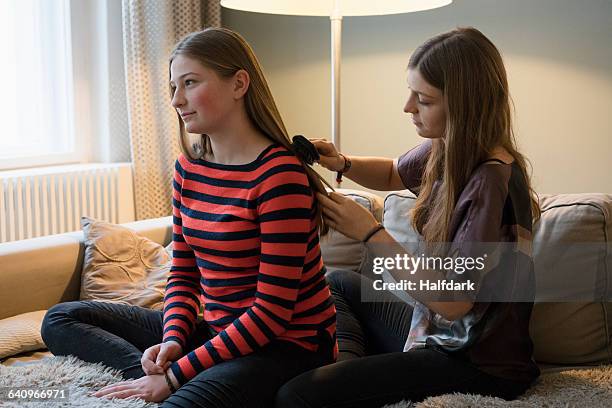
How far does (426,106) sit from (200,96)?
0.40 m

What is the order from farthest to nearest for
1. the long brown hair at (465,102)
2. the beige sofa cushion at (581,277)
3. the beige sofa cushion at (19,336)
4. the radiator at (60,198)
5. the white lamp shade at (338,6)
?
1. the radiator at (60,198)
2. the white lamp shade at (338,6)
3. the beige sofa cushion at (19,336)
4. the beige sofa cushion at (581,277)
5. the long brown hair at (465,102)

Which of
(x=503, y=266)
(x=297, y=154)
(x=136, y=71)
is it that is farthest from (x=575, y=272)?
(x=136, y=71)

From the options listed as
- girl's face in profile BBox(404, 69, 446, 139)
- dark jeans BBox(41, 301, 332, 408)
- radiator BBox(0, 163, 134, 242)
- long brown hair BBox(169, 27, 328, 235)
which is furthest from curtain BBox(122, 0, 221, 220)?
girl's face in profile BBox(404, 69, 446, 139)

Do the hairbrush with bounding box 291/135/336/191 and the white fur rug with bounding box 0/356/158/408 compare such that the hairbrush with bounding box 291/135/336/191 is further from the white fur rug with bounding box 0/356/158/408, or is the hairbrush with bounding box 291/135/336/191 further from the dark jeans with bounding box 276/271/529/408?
the white fur rug with bounding box 0/356/158/408

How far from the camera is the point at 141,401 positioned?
130 centimetres

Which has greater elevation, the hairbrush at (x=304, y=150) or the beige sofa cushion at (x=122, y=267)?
the hairbrush at (x=304, y=150)

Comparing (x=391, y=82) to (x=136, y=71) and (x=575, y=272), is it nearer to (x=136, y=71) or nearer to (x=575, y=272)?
(x=136, y=71)

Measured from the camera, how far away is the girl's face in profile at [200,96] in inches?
55.2

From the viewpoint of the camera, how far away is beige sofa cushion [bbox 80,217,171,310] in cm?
198

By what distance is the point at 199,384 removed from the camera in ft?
4.07

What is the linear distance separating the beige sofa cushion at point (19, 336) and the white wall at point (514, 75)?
156 cm

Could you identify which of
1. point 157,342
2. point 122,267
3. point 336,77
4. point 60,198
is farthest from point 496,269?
point 60,198

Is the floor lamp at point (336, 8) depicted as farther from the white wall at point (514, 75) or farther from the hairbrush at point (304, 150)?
the hairbrush at point (304, 150)

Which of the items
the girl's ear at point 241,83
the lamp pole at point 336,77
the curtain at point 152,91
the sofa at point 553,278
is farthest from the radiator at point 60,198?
the girl's ear at point 241,83
